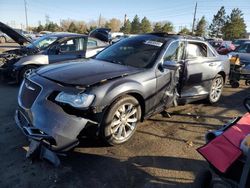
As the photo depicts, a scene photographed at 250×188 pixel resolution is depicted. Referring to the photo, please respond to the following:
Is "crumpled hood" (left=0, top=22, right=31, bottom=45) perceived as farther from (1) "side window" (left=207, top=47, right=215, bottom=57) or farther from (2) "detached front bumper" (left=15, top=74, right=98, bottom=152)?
(1) "side window" (left=207, top=47, right=215, bottom=57)

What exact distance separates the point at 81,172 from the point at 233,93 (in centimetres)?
591

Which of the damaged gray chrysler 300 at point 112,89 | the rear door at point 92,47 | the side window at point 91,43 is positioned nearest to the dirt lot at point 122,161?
the damaged gray chrysler 300 at point 112,89

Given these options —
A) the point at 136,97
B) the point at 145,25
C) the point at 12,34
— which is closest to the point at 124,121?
the point at 136,97

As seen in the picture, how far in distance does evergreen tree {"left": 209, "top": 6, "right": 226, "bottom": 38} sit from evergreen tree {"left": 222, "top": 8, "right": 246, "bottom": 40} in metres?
2.67

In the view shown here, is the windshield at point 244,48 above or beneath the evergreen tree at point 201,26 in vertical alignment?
beneath

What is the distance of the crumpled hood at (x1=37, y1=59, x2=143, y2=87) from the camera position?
11.2 ft

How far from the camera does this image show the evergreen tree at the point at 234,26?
55781 mm

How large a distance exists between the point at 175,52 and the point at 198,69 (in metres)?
0.82

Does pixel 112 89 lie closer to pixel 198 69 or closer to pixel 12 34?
pixel 198 69

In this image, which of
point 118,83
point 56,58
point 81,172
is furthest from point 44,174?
point 56,58

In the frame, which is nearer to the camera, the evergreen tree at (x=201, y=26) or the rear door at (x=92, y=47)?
the rear door at (x=92, y=47)

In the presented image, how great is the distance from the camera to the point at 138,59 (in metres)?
4.37

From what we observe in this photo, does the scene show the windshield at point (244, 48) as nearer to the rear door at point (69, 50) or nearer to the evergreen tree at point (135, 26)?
the rear door at point (69, 50)

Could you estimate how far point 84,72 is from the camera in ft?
12.1
